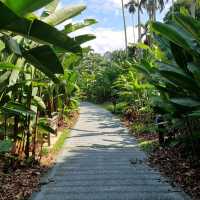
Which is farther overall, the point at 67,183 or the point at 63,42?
the point at 67,183

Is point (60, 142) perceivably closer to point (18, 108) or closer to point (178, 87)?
point (178, 87)

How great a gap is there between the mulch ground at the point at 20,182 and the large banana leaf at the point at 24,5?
328cm

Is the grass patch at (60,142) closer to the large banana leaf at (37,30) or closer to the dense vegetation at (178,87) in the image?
the dense vegetation at (178,87)

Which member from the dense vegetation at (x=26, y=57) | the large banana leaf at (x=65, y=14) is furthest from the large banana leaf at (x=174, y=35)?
the large banana leaf at (x=65, y=14)

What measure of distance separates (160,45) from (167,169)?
7.09 feet

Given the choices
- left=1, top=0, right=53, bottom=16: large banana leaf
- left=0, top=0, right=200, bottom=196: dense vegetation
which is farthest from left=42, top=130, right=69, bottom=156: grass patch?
left=1, top=0, right=53, bottom=16: large banana leaf

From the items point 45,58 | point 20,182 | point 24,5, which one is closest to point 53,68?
point 45,58

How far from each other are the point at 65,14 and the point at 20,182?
2.83m

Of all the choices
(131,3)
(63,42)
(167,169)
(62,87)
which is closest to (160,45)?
(167,169)

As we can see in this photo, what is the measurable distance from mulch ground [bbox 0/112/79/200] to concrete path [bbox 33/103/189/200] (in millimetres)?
179

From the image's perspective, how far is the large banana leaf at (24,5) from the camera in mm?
3359

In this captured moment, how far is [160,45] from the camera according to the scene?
766cm

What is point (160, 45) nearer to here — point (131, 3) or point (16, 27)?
point (16, 27)

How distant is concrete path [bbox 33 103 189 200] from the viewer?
6.23 m
